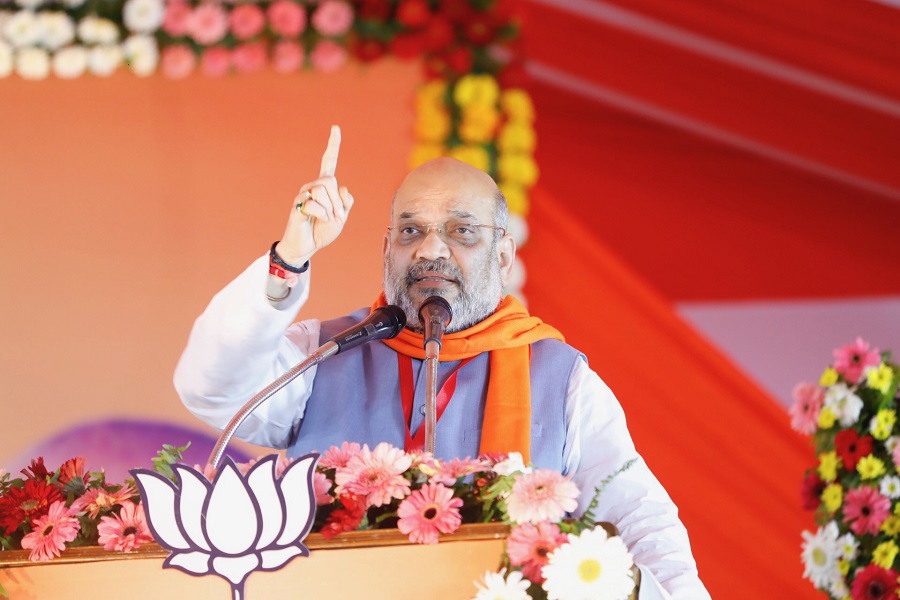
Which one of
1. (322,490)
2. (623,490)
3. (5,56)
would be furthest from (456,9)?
(322,490)

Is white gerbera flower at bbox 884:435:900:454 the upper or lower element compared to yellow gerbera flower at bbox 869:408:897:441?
lower

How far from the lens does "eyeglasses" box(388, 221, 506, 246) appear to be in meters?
2.49

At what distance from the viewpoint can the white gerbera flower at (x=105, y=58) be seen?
4432mm

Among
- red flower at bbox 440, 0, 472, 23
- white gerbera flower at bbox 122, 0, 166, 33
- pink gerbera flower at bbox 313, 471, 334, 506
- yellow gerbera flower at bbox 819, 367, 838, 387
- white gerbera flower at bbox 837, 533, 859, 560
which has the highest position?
red flower at bbox 440, 0, 472, 23

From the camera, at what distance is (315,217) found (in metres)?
2.01

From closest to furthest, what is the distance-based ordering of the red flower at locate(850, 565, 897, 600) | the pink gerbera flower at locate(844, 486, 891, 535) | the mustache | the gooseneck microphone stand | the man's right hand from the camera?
the gooseneck microphone stand
the man's right hand
the mustache
the red flower at locate(850, 565, 897, 600)
the pink gerbera flower at locate(844, 486, 891, 535)

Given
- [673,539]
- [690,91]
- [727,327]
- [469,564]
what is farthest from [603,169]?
[469,564]

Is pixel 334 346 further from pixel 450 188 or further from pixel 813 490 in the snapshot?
pixel 813 490

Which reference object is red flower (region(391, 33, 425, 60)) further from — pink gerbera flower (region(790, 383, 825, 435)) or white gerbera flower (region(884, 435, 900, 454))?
white gerbera flower (region(884, 435, 900, 454))

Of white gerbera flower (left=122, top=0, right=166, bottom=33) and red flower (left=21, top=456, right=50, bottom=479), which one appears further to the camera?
white gerbera flower (left=122, top=0, right=166, bottom=33)

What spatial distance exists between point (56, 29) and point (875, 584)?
11.7 ft

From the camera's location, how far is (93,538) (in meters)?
1.44

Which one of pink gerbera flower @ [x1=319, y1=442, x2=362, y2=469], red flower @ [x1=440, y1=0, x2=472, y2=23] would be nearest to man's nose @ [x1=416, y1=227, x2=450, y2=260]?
pink gerbera flower @ [x1=319, y1=442, x2=362, y2=469]

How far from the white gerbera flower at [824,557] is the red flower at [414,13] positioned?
244cm
